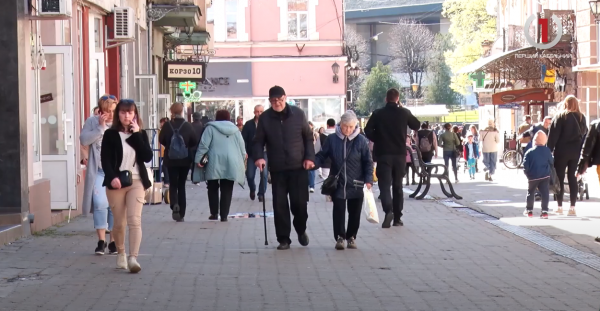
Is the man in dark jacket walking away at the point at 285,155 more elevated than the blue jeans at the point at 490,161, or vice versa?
the man in dark jacket walking away at the point at 285,155

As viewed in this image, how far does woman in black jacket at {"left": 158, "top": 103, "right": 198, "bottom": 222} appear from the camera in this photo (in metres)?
16.5

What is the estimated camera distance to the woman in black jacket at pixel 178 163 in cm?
1653

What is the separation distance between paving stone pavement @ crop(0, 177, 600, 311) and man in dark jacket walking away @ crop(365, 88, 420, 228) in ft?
2.30

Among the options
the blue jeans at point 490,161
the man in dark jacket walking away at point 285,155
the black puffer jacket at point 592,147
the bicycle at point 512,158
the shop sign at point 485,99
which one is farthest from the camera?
the shop sign at point 485,99

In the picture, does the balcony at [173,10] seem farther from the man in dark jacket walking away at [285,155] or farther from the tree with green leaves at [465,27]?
the tree with green leaves at [465,27]

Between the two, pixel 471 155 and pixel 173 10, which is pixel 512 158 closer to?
pixel 471 155

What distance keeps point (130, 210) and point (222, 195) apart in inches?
240

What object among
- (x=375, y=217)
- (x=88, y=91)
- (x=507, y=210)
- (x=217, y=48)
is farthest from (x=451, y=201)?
(x=217, y=48)

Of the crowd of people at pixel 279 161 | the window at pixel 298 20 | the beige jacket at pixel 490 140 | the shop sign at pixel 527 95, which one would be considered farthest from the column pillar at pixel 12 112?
the window at pixel 298 20

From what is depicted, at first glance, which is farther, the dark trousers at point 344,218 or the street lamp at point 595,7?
the street lamp at point 595,7

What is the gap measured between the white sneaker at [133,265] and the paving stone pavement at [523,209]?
15.9 feet

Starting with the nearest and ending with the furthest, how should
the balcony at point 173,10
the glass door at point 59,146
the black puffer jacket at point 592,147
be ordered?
the black puffer jacket at point 592,147 < the glass door at point 59,146 < the balcony at point 173,10

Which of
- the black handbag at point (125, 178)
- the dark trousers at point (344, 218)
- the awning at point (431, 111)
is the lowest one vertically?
the dark trousers at point (344, 218)

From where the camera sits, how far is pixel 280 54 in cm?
5016
